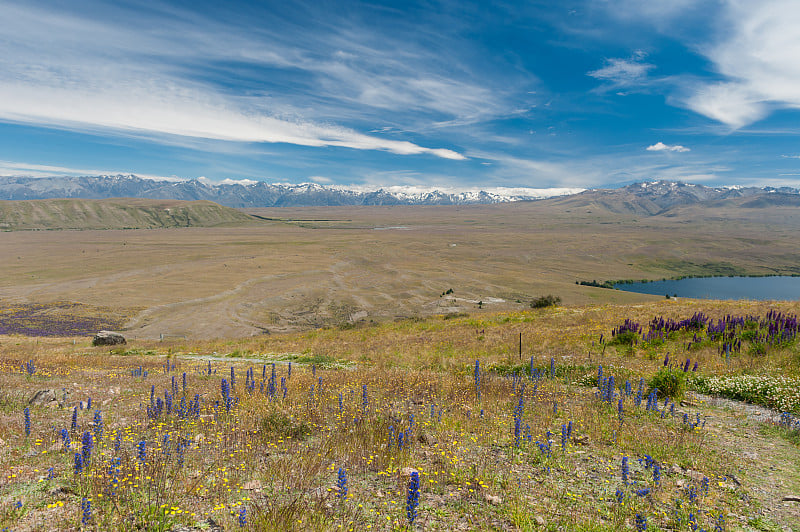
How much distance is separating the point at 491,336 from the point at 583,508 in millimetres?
18884

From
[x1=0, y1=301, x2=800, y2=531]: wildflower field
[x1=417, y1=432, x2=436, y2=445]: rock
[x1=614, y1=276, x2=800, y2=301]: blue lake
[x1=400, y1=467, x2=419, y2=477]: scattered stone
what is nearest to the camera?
[x1=0, y1=301, x2=800, y2=531]: wildflower field

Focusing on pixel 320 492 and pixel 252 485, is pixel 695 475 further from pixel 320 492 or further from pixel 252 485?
pixel 252 485

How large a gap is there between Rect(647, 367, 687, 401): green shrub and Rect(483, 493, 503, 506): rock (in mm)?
8294

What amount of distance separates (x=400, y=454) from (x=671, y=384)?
9.11m

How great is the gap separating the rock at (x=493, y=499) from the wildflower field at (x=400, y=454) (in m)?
0.02

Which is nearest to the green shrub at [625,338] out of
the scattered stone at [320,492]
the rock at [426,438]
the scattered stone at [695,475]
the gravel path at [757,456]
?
the gravel path at [757,456]

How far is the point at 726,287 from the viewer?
113 meters

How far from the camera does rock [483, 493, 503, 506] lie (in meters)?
5.48

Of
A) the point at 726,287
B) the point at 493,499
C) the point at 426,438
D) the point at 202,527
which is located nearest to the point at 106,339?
the point at 426,438

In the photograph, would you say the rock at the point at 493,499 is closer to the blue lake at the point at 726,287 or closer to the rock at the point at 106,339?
the rock at the point at 106,339

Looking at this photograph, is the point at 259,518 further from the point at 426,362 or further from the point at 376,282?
the point at 376,282

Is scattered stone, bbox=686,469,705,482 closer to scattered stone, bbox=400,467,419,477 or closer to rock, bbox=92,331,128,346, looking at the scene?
scattered stone, bbox=400,467,419,477

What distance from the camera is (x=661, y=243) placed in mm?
191250

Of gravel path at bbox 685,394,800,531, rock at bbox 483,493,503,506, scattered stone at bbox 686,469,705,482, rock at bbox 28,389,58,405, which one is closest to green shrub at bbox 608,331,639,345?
gravel path at bbox 685,394,800,531
